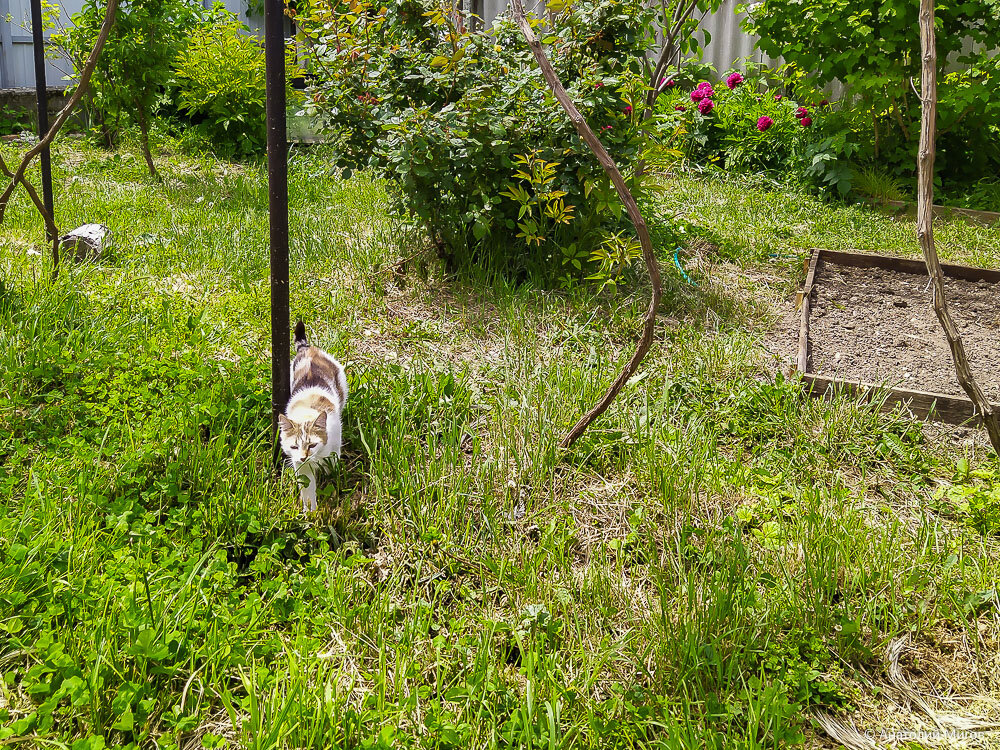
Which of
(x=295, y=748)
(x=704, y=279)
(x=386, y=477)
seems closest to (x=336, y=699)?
(x=295, y=748)

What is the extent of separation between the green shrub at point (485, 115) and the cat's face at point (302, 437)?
6.26 ft

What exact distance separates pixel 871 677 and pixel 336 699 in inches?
54.7

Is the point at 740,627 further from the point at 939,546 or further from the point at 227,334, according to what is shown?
the point at 227,334

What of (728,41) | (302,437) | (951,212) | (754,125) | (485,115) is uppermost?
(728,41)

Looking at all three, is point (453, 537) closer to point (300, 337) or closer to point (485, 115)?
point (300, 337)

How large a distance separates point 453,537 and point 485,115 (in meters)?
2.38

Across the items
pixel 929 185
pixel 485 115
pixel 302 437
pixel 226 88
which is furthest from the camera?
pixel 226 88

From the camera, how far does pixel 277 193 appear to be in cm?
242

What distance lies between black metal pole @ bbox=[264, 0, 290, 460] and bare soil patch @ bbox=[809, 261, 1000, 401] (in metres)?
2.52

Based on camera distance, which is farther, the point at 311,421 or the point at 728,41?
the point at 728,41

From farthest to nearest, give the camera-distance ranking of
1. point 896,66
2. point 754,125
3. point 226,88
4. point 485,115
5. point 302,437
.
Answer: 1. point 226,88
2. point 754,125
3. point 896,66
4. point 485,115
5. point 302,437

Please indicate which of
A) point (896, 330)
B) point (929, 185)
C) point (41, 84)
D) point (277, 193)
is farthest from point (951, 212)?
point (41, 84)

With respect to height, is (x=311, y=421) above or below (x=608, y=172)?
below

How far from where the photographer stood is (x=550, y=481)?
2.71 m
